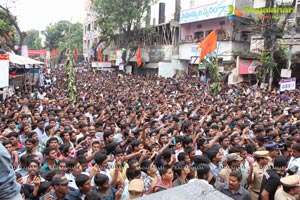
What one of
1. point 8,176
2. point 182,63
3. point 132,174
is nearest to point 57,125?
point 132,174

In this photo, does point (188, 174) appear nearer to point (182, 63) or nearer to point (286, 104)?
point (286, 104)

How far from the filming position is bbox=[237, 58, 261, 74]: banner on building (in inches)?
667

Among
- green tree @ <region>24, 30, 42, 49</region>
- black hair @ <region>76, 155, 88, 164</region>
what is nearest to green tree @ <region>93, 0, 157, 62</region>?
black hair @ <region>76, 155, 88, 164</region>

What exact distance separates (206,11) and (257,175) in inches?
715

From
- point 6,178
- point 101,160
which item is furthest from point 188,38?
point 6,178

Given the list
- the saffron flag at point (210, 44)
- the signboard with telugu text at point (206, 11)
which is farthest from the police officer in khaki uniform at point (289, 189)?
the signboard with telugu text at point (206, 11)

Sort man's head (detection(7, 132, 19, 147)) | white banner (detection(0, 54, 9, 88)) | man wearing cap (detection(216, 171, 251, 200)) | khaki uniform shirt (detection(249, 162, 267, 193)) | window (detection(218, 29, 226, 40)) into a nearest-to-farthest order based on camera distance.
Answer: man wearing cap (detection(216, 171, 251, 200))
khaki uniform shirt (detection(249, 162, 267, 193))
man's head (detection(7, 132, 19, 147))
white banner (detection(0, 54, 9, 88))
window (detection(218, 29, 226, 40))

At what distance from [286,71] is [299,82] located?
3957mm

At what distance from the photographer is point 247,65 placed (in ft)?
56.0

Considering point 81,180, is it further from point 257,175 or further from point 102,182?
point 257,175

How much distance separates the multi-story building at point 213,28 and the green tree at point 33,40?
126 ft

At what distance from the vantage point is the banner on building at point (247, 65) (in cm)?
1694

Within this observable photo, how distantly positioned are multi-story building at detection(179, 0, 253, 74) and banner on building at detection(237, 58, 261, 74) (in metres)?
1.11

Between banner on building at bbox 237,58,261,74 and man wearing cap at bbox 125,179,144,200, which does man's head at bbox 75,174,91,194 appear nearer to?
man wearing cap at bbox 125,179,144,200
